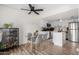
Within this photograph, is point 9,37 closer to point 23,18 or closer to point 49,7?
point 23,18

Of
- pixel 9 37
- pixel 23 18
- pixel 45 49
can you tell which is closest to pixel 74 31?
pixel 45 49

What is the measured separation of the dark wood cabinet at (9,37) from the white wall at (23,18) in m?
0.06

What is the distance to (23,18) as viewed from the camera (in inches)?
61.4

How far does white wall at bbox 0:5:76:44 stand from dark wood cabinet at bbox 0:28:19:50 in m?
0.06

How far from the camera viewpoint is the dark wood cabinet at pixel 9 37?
61.0 inches

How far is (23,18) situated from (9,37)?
1.20ft

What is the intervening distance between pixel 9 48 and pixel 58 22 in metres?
0.85

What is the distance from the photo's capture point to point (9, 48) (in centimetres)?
156

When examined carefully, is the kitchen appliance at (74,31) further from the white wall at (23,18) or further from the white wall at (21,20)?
the white wall at (21,20)

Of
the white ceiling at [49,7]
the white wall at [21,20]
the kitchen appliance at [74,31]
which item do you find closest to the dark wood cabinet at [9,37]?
the white wall at [21,20]

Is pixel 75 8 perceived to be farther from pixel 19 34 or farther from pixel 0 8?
pixel 0 8
